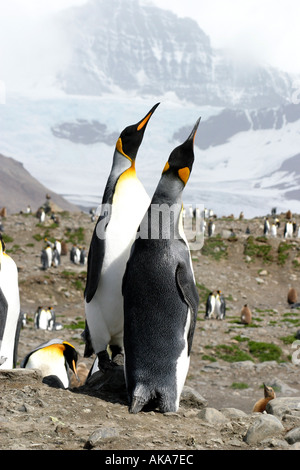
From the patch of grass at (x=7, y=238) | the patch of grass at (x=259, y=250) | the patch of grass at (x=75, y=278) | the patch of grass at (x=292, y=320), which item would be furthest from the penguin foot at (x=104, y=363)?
the patch of grass at (x=7, y=238)

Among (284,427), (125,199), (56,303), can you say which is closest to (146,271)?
(125,199)

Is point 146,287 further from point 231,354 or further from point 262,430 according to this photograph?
point 231,354

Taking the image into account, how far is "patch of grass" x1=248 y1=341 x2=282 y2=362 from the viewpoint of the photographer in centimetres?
1056

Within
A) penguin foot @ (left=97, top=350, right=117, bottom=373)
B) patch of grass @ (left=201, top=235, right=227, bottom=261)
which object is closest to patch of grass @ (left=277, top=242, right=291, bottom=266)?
patch of grass @ (left=201, top=235, right=227, bottom=261)

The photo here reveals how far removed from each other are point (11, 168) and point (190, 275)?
370ft

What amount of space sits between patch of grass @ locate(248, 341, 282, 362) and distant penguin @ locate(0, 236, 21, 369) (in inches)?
248

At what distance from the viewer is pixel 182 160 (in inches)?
137

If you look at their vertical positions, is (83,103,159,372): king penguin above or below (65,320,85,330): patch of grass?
above

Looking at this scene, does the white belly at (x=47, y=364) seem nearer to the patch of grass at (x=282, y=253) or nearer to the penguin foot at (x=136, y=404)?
the penguin foot at (x=136, y=404)

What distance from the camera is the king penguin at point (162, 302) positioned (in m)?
3.49

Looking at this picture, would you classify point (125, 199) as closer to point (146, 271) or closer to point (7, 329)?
point (146, 271)

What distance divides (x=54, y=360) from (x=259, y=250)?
17.2m

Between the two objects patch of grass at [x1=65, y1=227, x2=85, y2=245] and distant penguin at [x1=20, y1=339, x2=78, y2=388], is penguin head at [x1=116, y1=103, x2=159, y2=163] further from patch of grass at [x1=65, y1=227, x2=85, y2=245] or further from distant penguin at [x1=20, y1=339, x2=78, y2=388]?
patch of grass at [x1=65, y1=227, x2=85, y2=245]

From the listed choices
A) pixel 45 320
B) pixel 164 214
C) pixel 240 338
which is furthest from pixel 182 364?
pixel 45 320
